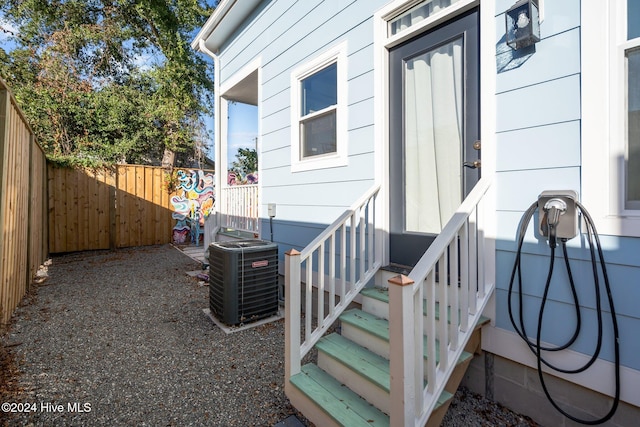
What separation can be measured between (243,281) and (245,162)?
8.33m

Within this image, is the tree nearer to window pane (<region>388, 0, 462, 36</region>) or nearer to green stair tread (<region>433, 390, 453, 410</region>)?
window pane (<region>388, 0, 462, 36</region>)

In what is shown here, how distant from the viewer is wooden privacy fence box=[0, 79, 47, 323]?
291 cm

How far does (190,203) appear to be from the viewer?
866 cm

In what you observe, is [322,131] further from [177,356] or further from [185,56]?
[185,56]

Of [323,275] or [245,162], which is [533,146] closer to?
[323,275]

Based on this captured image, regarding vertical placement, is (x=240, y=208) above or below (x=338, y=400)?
above

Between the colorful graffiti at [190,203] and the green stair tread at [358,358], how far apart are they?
6720mm

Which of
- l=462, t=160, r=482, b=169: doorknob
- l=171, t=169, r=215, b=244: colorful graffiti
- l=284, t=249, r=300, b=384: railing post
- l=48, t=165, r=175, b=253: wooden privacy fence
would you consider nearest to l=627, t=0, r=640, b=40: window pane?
l=462, t=160, r=482, b=169: doorknob

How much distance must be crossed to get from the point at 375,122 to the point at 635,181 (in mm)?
1708

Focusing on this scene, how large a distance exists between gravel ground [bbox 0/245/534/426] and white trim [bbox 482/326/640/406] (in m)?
0.37

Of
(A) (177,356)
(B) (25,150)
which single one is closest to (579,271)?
(A) (177,356)

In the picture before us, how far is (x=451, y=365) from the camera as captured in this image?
163 cm

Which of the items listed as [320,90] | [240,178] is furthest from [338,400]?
[240,178]

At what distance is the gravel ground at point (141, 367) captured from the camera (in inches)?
75.5
